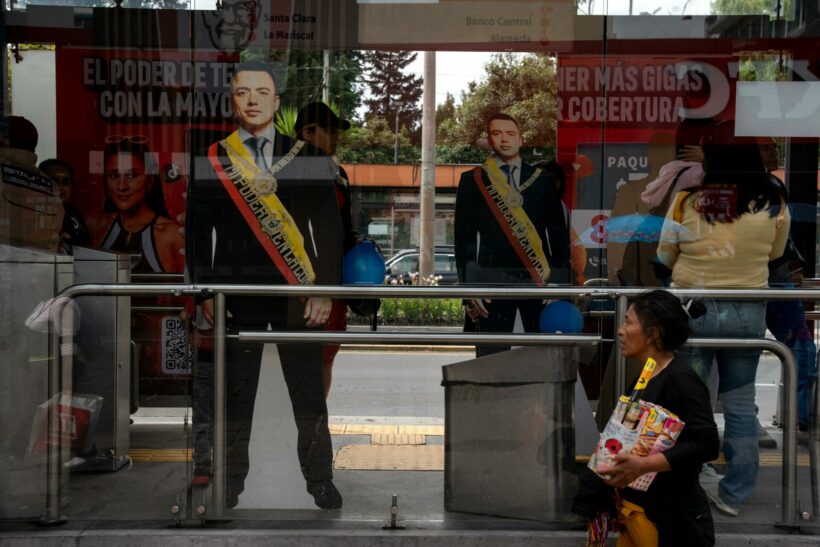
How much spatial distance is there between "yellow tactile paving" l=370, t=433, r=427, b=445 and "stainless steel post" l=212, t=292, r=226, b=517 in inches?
32.6

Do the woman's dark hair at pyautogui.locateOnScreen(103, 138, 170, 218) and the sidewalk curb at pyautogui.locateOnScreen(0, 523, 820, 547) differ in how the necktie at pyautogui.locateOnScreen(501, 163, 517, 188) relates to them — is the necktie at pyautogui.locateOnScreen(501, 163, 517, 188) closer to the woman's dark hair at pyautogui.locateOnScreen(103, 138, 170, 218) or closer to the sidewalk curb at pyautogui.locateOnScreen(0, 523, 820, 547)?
the sidewalk curb at pyautogui.locateOnScreen(0, 523, 820, 547)

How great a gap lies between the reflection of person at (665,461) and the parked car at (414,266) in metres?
1.31

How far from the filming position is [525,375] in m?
4.28

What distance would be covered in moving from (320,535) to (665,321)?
1.97 meters

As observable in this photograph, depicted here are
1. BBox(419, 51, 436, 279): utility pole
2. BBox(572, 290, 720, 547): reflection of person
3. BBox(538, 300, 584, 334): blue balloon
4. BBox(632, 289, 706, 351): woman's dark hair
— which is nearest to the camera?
BBox(572, 290, 720, 547): reflection of person

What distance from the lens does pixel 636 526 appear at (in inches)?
126

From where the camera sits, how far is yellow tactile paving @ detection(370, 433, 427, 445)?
4664 mm

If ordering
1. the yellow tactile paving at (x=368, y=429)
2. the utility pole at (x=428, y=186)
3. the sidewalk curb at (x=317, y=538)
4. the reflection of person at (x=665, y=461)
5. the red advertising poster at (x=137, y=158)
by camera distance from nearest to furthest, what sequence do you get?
the reflection of person at (x=665, y=461) → the sidewalk curb at (x=317, y=538) → the utility pole at (x=428, y=186) → the yellow tactile paving at (x=368, y=429) → the red advertising poster at (x=137, y=158)

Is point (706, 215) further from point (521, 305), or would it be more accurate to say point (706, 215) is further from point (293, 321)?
point (293, 321)

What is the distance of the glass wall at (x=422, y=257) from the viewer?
14.1ft

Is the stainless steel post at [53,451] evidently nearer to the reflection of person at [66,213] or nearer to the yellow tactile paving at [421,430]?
the reflection of person at [66,213]

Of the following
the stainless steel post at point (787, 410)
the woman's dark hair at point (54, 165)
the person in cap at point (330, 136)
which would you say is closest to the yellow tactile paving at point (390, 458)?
the person in cap at point (330, 136)

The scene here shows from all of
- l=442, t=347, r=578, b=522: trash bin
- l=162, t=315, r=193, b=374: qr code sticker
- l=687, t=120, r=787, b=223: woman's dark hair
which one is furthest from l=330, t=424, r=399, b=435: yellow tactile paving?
l=687, t=120, r=787, b=223: woman's dark hair

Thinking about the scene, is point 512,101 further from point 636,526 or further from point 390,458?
point 636,526
